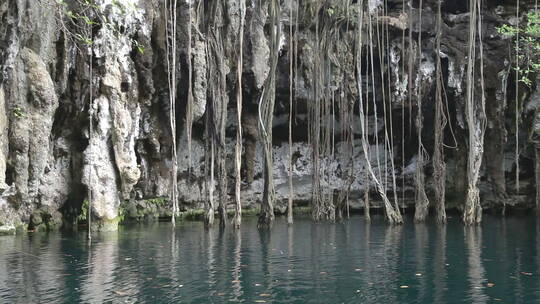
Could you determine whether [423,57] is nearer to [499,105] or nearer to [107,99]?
[499,105]

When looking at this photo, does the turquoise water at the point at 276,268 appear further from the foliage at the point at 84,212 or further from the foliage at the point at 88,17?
the foliage at the point at 88,17

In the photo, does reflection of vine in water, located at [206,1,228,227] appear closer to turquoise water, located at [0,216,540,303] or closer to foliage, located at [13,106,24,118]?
turquoise water, located at [0,216,540,303]

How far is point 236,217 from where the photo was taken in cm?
1478

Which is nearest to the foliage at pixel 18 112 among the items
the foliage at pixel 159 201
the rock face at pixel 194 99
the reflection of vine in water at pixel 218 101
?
the rock face at pixel 194 99

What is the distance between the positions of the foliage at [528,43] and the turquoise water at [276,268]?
6.02m

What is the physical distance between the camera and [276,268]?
326 inches

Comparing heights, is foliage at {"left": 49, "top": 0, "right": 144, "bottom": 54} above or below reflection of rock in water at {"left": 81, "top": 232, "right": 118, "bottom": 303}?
above

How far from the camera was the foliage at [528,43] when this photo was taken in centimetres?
1633

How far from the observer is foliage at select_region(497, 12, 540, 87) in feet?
53.6

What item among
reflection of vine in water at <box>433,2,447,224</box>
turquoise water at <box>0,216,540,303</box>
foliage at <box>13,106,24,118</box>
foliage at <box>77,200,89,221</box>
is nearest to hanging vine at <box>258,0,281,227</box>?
turquoise water at <box>0,216,540,303</box>

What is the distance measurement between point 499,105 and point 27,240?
51.9 ft

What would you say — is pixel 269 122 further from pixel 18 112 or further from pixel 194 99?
pixel 18 112

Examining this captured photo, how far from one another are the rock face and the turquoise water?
2.40 meters

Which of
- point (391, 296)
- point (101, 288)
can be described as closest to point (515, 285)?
point (391, 296)
